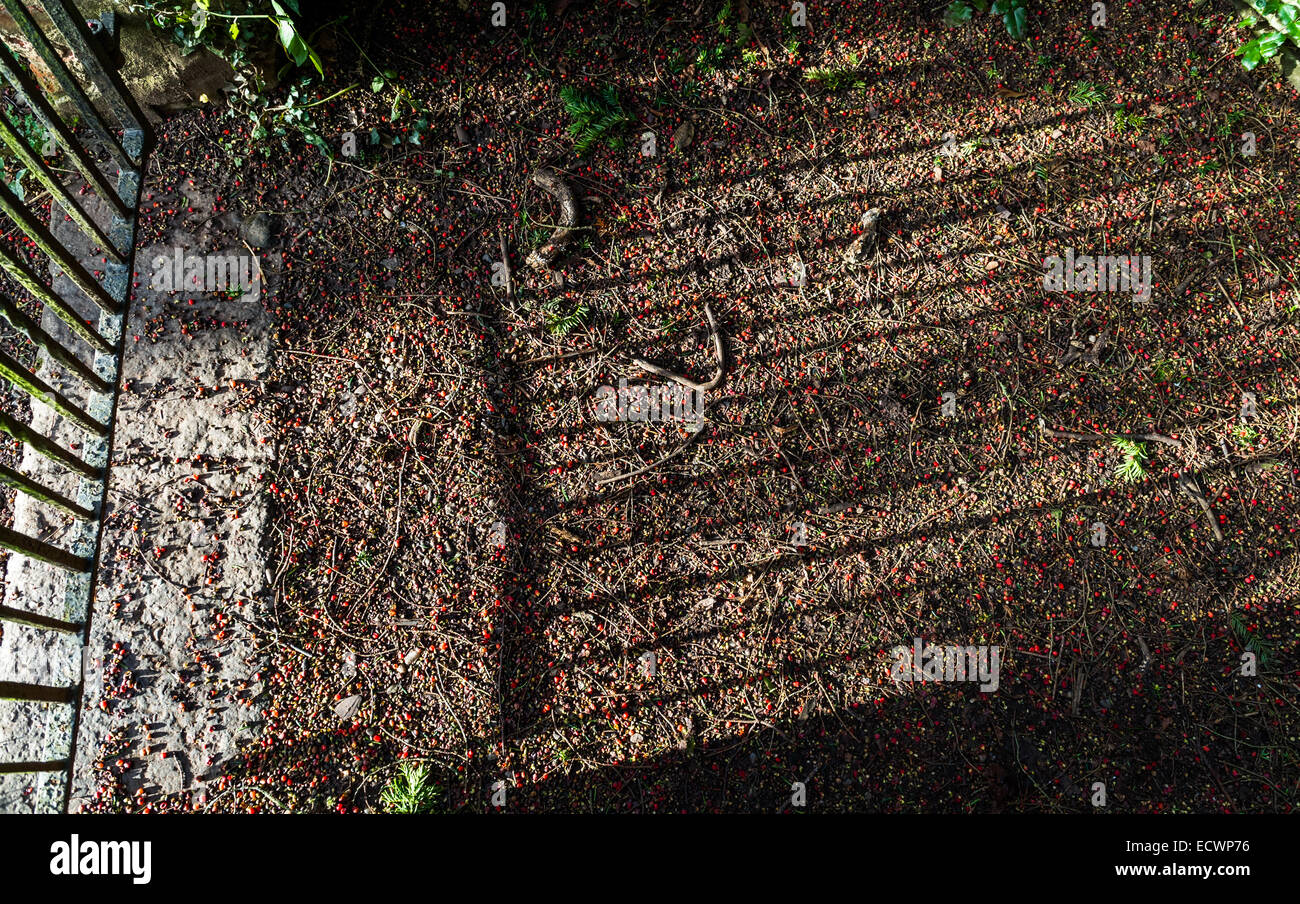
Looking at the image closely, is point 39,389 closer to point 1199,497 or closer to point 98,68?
point 98,68

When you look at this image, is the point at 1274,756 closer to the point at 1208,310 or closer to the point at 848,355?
the point at 1208,310

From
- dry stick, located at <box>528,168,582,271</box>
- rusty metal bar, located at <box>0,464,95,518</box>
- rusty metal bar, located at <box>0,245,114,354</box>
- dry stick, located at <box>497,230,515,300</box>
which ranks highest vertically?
dry stick, located at <box>528,168,582,271</box>

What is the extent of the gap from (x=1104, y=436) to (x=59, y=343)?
535 cm

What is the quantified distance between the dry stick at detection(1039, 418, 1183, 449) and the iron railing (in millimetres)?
4501

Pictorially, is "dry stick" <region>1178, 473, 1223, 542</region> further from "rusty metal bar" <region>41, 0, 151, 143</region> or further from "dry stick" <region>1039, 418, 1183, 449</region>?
"rusty metal bar" <region>41, 0, 151, 143</region>

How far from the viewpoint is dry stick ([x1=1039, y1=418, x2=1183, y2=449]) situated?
400 centimetres

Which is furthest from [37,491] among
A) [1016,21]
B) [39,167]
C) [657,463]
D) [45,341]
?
[1016,21]

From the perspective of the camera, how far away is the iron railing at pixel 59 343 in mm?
2893

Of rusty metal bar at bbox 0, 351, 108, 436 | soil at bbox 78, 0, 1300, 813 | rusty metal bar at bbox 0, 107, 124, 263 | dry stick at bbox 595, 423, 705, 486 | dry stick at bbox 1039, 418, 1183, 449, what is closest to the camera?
rusty metal bar at bbox 0, 351, 108, 436

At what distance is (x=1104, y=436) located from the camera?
401 centimetres

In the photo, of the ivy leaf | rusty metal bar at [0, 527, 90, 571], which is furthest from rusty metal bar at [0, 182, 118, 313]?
the ivy leaf

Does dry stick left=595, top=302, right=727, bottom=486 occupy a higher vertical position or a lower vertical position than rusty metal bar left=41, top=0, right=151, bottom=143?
lower

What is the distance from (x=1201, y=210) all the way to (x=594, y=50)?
3.59m
